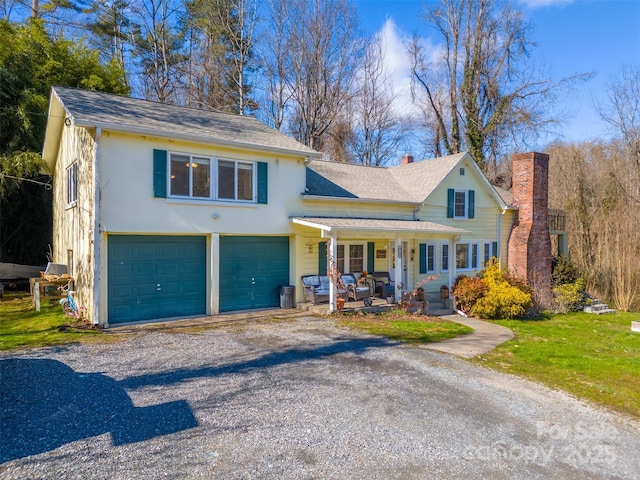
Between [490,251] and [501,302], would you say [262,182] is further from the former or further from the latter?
[490,251]

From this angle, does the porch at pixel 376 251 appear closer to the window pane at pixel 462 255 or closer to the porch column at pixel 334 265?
the porch column at pixel 334 265

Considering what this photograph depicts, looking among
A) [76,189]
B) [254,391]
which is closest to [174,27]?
[76,189]

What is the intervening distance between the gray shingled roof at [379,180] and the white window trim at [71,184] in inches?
282

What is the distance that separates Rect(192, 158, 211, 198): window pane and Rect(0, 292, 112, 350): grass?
4434 mm

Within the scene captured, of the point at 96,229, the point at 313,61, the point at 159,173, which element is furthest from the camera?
the point at 313,61

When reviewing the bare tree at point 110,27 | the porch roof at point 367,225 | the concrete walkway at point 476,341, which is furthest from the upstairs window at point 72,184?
the bare tree at point 110,27

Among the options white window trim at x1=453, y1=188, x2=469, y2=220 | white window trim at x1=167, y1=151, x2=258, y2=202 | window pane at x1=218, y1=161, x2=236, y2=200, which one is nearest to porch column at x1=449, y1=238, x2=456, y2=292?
white window trim at x1=453, y1=188, x2=469, y2=220

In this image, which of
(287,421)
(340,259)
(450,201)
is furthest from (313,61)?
(287,421)

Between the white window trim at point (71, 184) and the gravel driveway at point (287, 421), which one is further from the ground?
the white window trim at point (71, 184)

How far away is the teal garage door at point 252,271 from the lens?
11.8m

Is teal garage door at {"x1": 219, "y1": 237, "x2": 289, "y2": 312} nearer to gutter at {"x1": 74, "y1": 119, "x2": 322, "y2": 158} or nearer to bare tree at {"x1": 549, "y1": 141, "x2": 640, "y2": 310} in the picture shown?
gutter at {"x1": 74, "y1": 119, "x2": 322, "y2": 158}

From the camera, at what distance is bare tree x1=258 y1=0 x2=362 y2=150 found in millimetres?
25219

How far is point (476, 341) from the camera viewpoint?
32.1 feet

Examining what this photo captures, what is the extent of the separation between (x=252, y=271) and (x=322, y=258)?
2646mm
